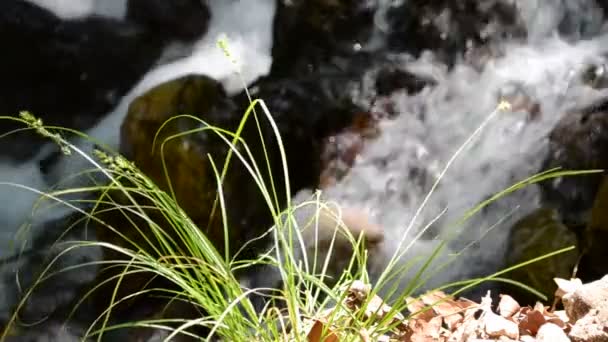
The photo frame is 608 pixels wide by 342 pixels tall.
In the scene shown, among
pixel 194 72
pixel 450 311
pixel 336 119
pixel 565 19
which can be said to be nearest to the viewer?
pixel 450 311

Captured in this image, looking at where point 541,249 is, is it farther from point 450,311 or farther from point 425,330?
point 425,330

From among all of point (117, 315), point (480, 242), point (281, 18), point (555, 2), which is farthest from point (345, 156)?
point (555, 2)

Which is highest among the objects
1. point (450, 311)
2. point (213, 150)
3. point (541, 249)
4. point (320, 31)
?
point (320, 31)

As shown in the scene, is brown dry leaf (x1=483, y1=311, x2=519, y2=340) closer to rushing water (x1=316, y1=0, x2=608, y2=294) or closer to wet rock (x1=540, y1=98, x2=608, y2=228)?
rushing water (x1=316, y1=0, x2=608, y2=294)

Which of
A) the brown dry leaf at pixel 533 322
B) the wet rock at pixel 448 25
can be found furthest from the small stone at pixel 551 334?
the wet rock at pixel 448 25

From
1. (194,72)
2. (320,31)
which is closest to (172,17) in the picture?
(194,72)

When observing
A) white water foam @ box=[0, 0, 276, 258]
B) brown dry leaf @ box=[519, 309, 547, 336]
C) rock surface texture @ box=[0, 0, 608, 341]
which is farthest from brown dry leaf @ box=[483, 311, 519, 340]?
white water foam @ box=[0, 0, 276, 258]

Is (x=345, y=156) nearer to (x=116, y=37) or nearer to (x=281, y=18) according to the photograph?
(x=281, y=18)
